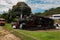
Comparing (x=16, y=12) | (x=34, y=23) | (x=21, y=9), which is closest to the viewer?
(x=34, y=23)

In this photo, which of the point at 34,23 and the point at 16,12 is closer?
the point at 34,23

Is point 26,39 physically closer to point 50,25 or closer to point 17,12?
point 50,25

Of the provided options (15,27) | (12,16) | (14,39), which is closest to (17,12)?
(12,16)

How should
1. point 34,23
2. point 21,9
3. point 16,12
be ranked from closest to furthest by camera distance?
1. point 34,23
2. point 16,12
3. point 21,9

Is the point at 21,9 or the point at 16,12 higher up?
the point at 21,9

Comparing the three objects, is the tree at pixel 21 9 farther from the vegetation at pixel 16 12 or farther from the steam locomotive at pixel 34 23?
the steam locomotive at pixel 34 23

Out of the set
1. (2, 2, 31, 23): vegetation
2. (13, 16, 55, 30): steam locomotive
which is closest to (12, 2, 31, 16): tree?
(2, 2, 31, 23): vegetation

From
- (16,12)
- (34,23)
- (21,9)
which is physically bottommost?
(34,23)

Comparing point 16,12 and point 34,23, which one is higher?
point 16,12

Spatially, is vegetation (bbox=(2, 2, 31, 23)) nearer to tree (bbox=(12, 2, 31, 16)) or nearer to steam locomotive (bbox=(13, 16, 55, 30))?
tree (bbox=(12, 2, 31, 16))

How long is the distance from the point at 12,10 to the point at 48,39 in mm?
20034

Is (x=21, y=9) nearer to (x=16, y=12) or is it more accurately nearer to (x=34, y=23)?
(x=16, y=12)

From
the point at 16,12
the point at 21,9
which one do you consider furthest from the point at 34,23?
the point at 21,9

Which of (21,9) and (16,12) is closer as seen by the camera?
(16,12)
